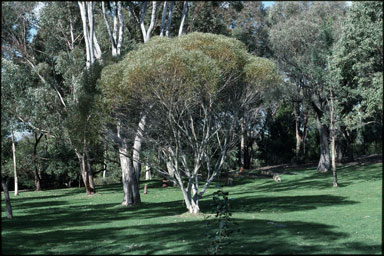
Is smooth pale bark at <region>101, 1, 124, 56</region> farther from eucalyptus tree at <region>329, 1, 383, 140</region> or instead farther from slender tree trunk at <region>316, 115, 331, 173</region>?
slender tree trunk at <region>316, 115, 331, 173</region>

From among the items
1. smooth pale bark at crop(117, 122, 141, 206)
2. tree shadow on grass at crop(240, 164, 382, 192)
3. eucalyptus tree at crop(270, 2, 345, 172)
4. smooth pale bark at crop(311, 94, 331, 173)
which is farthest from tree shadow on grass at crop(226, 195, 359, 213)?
smooth pale bark at crop(311, 94, 331, 173)

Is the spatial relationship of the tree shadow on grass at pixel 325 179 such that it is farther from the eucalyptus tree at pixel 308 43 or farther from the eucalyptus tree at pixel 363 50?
the eucalyptus tree at pixel 363 50

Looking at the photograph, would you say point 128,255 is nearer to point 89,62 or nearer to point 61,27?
point 89,62

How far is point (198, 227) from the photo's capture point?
16.0 metres

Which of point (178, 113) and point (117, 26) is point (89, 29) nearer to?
point (117, 26)

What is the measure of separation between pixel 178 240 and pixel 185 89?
7054 millimetres

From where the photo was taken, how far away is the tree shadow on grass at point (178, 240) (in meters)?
11.5

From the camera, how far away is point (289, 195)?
96.6ft

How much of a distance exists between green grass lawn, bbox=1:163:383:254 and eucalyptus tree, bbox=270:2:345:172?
11.2 m

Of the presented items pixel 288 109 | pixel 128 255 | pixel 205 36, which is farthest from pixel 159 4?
pixel 288 109

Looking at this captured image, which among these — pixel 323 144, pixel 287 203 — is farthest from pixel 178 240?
pixel 323 144

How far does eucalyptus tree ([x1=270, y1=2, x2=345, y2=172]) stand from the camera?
36594 mm

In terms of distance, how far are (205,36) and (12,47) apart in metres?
17.7

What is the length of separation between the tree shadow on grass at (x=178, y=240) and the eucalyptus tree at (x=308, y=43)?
2183cm
